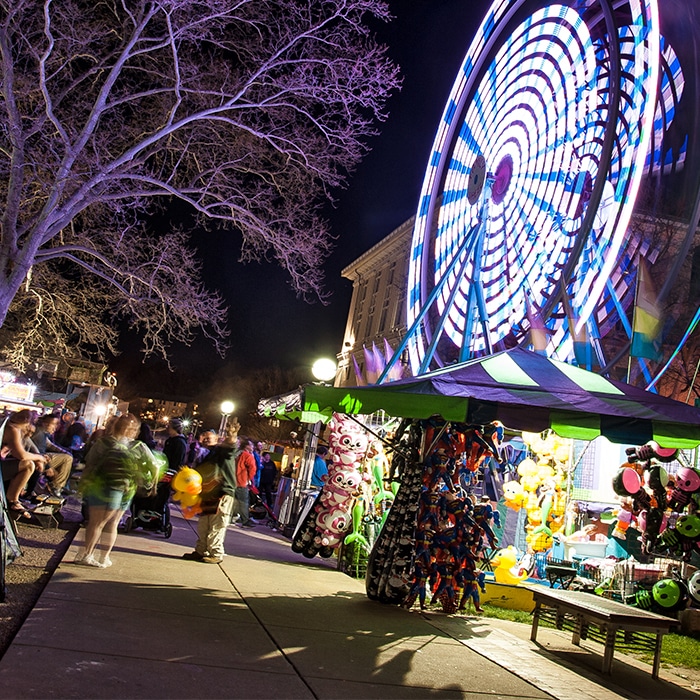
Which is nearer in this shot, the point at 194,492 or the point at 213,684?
the point at 213,684

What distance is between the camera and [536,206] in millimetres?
12531

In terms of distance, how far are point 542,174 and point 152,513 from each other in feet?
27.3

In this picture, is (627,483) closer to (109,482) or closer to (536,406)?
(536,406)

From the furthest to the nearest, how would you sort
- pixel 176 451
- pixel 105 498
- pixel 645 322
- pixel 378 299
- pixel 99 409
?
pixel 378 299 → pixel 99 409 → pixel 176 451 → pixel 645 322 → pixel 105 498

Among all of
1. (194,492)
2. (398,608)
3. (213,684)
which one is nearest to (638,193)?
(398,608)

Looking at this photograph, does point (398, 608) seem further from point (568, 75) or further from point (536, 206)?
point (568, 75)

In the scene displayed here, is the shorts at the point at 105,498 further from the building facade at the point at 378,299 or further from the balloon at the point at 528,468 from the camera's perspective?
the building facade at the point at 378,299

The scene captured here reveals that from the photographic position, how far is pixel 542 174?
Result: 12.5 m

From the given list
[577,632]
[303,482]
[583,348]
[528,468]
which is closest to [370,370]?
[528,468]

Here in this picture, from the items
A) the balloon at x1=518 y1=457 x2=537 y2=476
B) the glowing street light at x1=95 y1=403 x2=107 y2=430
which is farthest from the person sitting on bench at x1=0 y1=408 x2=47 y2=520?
the glowing street light at x1=95 y1=403 x2=107 y2=430

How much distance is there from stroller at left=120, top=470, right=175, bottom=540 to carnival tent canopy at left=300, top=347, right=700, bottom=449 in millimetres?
4781

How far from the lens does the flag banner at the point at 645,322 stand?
904 cm

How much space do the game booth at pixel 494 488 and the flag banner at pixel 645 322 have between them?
1108 millimetres

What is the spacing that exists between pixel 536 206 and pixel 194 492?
287 inches
